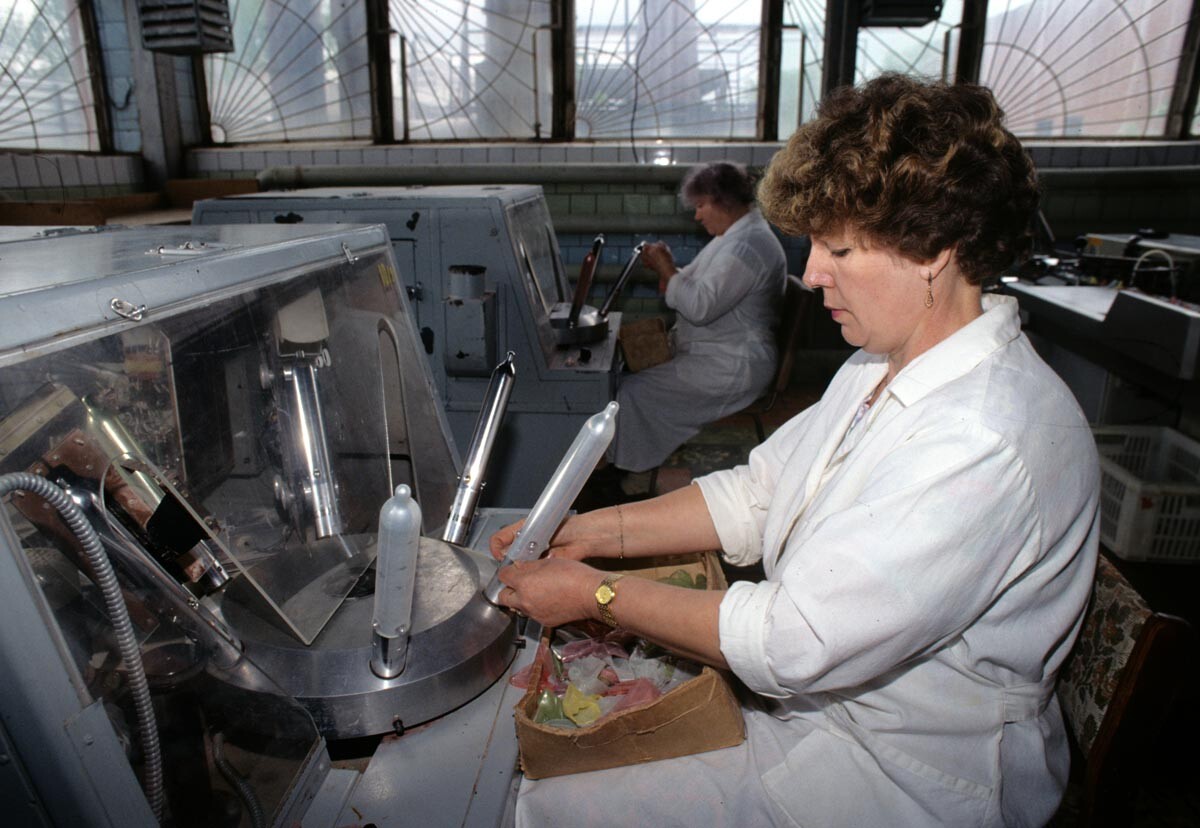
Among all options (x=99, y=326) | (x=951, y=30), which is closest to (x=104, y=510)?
(x=99, y=326)

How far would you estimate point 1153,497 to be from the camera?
2635 mm

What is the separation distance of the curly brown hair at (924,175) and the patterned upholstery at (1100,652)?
0.45 m

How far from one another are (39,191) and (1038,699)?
4.62 metres

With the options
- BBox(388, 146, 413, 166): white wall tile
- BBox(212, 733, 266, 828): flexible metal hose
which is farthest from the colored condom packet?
BBox(388, 146, 413, 166): white wall tile

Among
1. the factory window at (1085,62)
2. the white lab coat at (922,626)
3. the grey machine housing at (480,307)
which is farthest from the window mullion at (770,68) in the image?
the white lab coat at (922,626)

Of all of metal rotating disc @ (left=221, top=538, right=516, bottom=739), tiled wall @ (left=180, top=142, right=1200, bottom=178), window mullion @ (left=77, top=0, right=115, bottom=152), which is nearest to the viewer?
metal rotating disc @ (left=221, top=538, right=516, bottom=739)

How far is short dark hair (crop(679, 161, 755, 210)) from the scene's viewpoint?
3318 mm

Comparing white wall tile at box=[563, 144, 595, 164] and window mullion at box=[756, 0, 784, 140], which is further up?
window mullion at box=[756, 0, 784, 140]

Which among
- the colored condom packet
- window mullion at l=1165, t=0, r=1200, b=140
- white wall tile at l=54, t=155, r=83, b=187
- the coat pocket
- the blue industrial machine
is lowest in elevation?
the coat pocket

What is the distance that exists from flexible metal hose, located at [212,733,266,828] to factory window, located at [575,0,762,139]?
4.48 meters

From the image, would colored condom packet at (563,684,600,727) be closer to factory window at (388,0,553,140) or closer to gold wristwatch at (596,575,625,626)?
gold wristwatch at (596,575,625,626)

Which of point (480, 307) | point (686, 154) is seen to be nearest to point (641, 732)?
point (480, 307)

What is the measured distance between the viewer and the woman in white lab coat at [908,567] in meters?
0.88

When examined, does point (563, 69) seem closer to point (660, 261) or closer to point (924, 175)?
point (660, 261)
